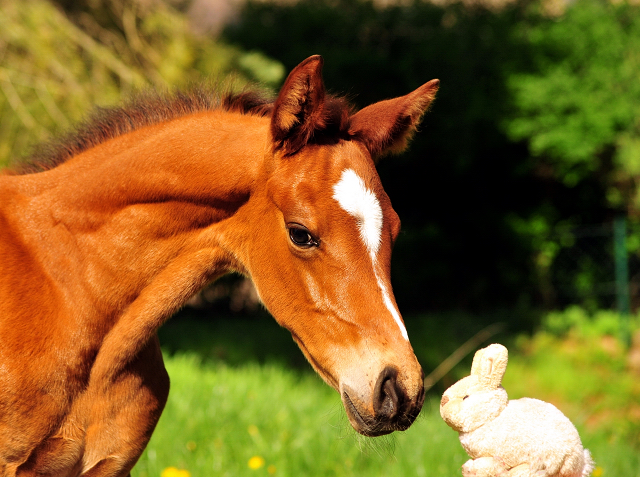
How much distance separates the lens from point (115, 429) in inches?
93.6

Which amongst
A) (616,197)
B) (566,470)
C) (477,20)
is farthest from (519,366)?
(566,470)

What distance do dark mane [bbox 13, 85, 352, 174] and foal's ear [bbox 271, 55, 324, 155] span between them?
15.5 inches

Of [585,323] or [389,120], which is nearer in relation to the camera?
[389,120]

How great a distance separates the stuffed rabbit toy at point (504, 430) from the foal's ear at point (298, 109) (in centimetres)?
95

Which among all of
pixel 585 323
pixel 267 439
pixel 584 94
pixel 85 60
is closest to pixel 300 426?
pixel 267 439

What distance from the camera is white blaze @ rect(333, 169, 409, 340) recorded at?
2141 mm

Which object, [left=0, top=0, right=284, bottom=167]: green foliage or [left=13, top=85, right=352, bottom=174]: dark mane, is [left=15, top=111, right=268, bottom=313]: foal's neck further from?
[left=0, top=0, right=284, bottom=167]: green foliage

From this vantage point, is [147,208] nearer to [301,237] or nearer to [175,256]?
[175,256]

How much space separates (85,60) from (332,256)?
17.9ft

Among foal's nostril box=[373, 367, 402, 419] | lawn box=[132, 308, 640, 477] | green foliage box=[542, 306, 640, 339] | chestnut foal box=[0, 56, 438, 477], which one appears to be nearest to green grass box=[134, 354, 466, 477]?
lawn box=[132, 308, 640, 477]

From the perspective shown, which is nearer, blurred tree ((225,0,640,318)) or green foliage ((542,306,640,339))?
green foliage ((542,306,640,339))

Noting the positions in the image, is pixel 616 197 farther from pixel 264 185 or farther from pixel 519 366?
pixel 264 185

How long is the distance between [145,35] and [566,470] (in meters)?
6.52

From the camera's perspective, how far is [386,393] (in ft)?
6.55
